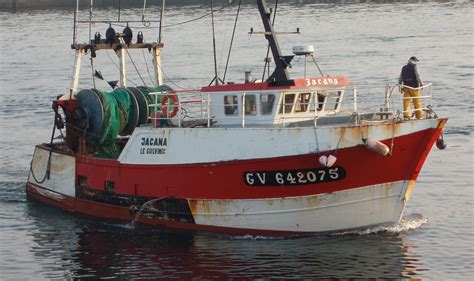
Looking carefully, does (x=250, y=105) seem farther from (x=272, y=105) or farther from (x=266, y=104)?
(x=272, y=105)

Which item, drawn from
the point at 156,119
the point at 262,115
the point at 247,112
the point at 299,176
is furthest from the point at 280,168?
the point at 156,119

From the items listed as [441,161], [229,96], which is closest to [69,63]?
[441,161]

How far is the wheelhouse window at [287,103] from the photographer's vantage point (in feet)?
82.2

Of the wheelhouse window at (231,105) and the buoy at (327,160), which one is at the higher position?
the wheelhouse window at (231,105)

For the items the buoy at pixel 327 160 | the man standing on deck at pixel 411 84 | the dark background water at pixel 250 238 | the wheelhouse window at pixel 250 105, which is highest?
the man standing on deck at pixel 411 84

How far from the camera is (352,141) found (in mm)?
23688

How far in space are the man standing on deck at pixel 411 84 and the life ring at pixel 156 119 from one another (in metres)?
6.25

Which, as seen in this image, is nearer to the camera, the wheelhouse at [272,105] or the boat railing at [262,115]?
the boat railing at [262,115]

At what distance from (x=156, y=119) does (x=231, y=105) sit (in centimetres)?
227

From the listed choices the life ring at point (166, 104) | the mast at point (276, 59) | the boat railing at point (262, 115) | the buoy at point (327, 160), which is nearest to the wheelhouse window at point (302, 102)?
the boat railing at point (262, 115)

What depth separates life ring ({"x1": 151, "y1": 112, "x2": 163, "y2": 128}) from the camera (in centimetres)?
2658

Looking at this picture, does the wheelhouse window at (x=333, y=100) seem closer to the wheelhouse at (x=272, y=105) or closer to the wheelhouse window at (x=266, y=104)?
the wheelhouse at (x=272, y=105)

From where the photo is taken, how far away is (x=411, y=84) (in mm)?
25219

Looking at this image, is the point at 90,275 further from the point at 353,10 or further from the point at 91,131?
the point at 353,10
